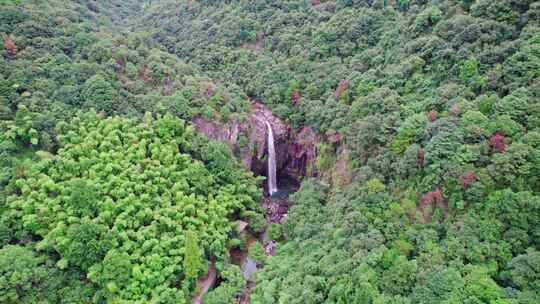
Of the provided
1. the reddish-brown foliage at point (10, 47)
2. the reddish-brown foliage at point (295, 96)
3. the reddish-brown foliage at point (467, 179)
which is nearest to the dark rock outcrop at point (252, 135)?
the reddish-brown foliage at point (295, 96)

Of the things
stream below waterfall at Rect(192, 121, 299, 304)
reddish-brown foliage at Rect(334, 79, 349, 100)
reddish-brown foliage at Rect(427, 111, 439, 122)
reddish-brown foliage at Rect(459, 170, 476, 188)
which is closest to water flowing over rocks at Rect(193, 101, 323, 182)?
stream below waterfall at Rect(192, 121, 299, 304)

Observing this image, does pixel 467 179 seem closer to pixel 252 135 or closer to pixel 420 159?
pixel 420 159

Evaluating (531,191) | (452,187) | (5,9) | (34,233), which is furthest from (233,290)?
(5,9)

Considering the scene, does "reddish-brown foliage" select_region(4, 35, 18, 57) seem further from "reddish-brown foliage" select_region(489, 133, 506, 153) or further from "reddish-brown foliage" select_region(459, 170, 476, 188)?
"reddish-brown foliage" select_region(489, 133, 506, 153)

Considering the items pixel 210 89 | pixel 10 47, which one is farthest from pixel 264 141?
pixel 10 47

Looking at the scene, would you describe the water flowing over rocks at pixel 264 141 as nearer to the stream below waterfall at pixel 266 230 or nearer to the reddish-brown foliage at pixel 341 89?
the stream below waterfall at pixel 266 230
